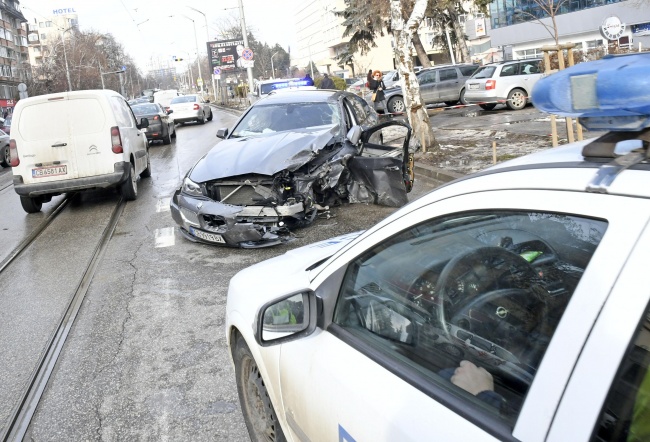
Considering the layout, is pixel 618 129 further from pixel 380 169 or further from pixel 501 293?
pixel 380 169

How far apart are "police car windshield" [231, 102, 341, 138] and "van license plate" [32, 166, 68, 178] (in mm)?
2878

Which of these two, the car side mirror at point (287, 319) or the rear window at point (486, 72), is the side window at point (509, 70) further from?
the car side mirror at point (287, 319)

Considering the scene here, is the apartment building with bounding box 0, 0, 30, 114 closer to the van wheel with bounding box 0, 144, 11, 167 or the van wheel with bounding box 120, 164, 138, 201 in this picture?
the van wheel with bounding box 0, 144, 11, 167

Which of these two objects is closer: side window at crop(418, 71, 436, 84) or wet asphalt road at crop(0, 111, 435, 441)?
wet asphalt road at crop(0, 111, 435, 441)

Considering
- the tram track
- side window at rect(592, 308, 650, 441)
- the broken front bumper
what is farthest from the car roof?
side window at rect(592, 308, 650, 441)

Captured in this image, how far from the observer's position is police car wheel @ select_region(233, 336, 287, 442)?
2.98m

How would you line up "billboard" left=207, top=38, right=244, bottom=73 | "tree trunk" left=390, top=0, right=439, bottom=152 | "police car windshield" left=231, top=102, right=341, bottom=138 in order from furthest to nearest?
1. "billboard" left=207, top=38, right=244, bottom=73
2. "tree trunk" left=390, top=0, right=439, bottom=152
3. "police car windshield" left=231, top=102, right=341, bottom=138

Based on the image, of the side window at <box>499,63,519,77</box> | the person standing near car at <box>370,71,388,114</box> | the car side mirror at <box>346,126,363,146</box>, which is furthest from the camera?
the person standing near car at <box>370,71,388,114</box>

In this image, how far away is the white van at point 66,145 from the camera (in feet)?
34.5

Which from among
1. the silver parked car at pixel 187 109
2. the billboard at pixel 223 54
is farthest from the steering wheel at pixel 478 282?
the billboard at pixel 223 54

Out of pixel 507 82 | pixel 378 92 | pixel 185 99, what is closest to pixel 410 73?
pixel 507 82

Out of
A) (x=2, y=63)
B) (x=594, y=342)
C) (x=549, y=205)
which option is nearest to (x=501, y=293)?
(x=549, y=205)

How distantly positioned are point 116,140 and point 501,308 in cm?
988

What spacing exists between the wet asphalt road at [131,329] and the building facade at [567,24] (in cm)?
2670
